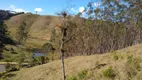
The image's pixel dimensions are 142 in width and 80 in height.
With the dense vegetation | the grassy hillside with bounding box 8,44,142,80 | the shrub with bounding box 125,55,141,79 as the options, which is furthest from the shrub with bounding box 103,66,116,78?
the dense vegetation

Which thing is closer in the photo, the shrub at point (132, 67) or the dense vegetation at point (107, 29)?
the shrub at point (132, 67)

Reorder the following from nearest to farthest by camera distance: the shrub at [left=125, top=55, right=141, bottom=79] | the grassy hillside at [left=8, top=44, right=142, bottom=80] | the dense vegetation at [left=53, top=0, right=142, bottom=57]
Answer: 1. the shrub at [left=125, top=55, right=141, bottom=79]
2. the grassy hillside at [left=8, top=44, right=142, bottom=80]
3. the dense vegetation at [left=53, top=0, right=142, bottom=57]

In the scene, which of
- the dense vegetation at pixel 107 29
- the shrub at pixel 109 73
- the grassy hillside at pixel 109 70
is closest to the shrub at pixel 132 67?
the grassy hillside at pixel 109 70

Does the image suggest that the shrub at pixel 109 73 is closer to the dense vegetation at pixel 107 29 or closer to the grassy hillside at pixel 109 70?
the grassy hillside at pixel 109 70

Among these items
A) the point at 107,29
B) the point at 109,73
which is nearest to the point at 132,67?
the point at 109,73

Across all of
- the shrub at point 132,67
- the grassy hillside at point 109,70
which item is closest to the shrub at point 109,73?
the grassy hillside at point 109,70

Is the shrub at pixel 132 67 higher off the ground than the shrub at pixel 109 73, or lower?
higher

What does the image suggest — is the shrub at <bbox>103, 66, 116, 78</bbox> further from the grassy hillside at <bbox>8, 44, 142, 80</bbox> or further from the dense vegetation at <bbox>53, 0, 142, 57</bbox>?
the dense vegetation at <bbox>53, 0, 142, 57</bbox>

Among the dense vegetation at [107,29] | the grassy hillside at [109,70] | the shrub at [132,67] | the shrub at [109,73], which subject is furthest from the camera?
the dense vegetation at [107,29]

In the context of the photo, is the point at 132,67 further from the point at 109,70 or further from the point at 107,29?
the point at 107,29

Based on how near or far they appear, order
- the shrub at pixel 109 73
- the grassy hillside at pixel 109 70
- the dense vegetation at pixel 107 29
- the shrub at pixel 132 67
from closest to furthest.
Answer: the shrub at pixel 132 67 < the grassy hillside at pixel 109 70 < the shrub at pixel 109 73 < the dense vegetation at pixel 107 29

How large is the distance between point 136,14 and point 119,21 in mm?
3261

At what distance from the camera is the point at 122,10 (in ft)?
120

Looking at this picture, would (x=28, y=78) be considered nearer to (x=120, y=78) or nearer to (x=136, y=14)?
(x=120, y=78)
